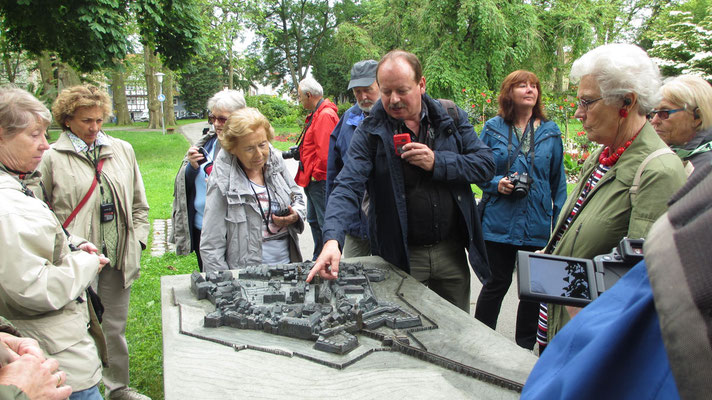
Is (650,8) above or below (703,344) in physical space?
above

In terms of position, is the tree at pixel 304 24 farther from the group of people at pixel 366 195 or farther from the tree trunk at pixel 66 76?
the group of people at pixel 366 195

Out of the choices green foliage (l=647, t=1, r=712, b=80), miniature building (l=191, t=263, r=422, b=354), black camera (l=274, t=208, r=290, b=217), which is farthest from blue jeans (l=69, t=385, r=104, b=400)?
green foliage (l=647, t=1, r=712, b=80)

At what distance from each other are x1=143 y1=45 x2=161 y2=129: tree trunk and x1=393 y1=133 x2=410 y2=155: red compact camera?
88.2 feet

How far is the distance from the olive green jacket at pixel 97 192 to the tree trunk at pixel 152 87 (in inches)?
1009

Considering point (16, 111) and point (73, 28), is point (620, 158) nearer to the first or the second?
point (16, 111)

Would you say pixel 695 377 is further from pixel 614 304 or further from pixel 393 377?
pixel 393 377

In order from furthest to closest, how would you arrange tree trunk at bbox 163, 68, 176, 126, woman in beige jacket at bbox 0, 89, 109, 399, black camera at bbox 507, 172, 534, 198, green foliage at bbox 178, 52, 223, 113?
green foliage at bbox 178, 52, 223, 113 < tree trunk at bbox 163, 68, 176, 126 < black camera at bbox 507, 172, 534, 198 < woman in beige jacket at bbox 0, 89, 109, 399

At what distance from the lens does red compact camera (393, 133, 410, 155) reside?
9.45 ft

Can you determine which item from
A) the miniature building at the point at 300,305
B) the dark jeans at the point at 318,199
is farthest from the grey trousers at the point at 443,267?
the dark jeans at the point at 318,199

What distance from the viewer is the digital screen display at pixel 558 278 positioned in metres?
1.35

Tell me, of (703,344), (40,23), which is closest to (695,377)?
(703,344)

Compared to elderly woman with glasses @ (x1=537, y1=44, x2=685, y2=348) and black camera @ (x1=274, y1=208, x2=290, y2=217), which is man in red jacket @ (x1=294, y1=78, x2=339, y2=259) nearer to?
black camera @ (x1=274, y1=208, x2=290, y2=217)

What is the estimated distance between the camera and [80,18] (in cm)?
1028

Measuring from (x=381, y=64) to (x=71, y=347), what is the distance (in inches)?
84.8
